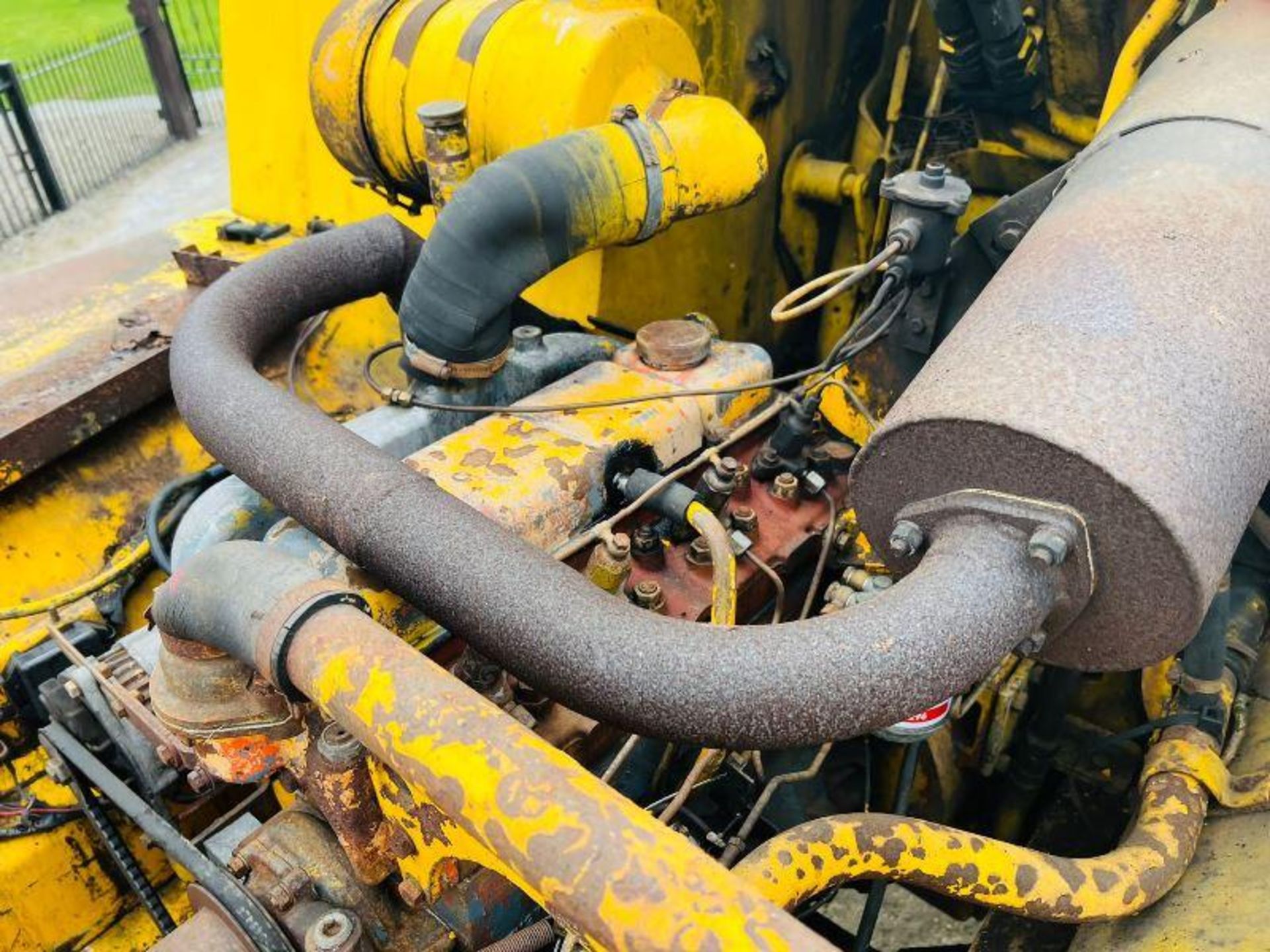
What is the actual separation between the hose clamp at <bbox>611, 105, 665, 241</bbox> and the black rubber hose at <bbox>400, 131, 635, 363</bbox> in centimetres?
9

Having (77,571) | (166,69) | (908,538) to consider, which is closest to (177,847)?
(77,571)

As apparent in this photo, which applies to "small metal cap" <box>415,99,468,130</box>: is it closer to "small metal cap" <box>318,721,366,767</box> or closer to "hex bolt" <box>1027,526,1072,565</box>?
"small metal cap" <box>318,721,366,767</box>

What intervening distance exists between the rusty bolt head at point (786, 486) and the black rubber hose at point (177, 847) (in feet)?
3.73

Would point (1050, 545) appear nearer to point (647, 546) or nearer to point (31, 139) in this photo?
point (647, 546)

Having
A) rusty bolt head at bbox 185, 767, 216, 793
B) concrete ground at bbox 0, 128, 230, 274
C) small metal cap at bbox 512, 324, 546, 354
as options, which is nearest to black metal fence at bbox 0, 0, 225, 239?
concrete ground at bbox 0, 128, 230, 274

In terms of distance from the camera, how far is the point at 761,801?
65.1 inches

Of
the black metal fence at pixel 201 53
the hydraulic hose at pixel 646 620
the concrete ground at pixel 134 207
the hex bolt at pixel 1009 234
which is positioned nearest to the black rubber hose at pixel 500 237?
the hydraulic hose at pixel 646 620

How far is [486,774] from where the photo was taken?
954 mm

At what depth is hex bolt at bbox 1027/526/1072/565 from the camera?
1049mm

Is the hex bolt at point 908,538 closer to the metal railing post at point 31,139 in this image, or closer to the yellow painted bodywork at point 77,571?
the yellow painted bodywork at point 77,571

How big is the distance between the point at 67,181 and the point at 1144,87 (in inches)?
297

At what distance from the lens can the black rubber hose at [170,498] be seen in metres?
2.06

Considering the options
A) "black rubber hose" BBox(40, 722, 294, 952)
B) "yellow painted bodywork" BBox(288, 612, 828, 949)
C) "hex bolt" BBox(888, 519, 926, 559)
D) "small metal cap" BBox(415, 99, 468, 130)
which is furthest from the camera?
"small metal cap" BBox(415, 99, 468, 130)

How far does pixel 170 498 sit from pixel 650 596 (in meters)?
1.18
